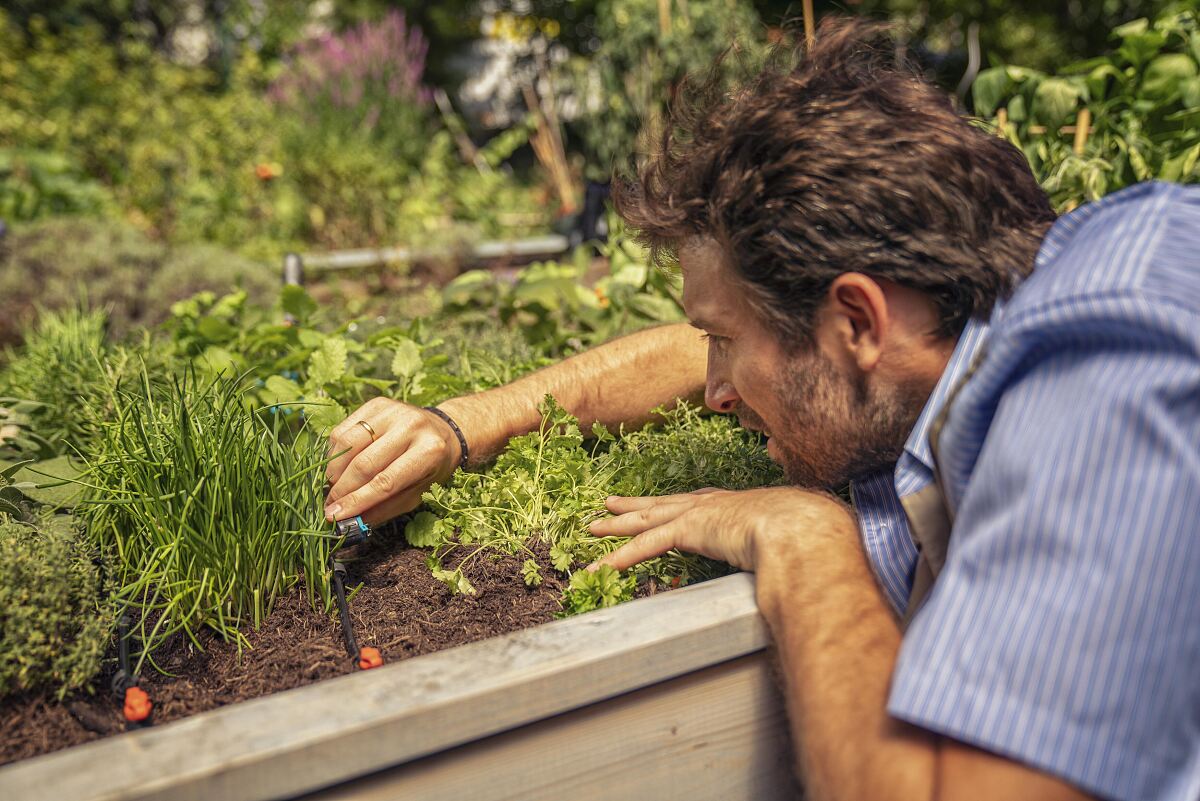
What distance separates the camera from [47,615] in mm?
1428

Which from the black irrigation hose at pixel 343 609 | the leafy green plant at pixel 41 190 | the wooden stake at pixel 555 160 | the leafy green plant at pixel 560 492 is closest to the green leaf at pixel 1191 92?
the leafy green plant at pixel 560 492

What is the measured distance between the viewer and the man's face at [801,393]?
154cm

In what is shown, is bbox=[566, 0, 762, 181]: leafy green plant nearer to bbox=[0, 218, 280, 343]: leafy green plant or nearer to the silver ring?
bbox=[0, 218, 280, 343]: leafy green plant

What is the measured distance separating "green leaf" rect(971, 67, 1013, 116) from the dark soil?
7.28ft

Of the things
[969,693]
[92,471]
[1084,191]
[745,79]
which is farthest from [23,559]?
[1084,191]

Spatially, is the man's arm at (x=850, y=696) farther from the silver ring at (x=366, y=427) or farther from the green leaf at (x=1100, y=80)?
the green leaf at (x=1100, y=80)

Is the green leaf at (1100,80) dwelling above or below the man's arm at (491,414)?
above

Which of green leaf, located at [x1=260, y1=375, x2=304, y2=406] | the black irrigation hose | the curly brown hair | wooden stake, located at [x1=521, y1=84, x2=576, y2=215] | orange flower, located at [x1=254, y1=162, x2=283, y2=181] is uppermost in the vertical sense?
the curly brown hair

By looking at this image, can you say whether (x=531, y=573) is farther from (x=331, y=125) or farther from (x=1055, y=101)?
(x=331, y=125)

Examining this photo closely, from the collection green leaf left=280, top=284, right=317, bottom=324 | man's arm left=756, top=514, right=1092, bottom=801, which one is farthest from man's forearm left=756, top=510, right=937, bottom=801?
green leaf left=280, top=284, right=317, bottom=324

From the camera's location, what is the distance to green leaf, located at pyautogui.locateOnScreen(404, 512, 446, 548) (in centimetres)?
193

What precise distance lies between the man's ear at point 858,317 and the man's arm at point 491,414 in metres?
0.87

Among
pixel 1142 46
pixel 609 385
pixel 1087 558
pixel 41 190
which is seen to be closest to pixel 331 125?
pixel 41 190

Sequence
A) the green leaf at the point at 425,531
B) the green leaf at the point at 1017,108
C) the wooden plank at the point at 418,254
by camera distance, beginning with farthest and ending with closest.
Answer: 1. the wooden plank at the point at 418,254
2. the green leaf at the point at 1017,108
3. the green leaf at the point at 425,531
